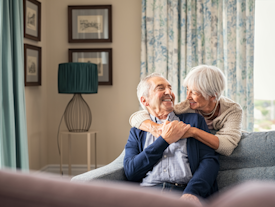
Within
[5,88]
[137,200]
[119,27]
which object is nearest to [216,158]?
[137,200]

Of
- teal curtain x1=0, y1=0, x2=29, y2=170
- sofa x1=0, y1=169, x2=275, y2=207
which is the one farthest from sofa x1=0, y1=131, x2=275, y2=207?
teal curtain x1=0, y1=0, x2=29, y2=170

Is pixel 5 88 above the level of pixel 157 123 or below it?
above

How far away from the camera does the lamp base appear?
130 inches

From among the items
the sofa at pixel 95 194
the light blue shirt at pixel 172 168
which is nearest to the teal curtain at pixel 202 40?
the light blue shirt at pixel 172 168

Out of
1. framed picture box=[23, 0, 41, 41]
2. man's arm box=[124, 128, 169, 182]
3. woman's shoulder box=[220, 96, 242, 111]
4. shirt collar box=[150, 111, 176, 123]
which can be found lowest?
man's arm box=[124, 128, 169, 182]

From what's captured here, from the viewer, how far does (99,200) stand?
1.08 ft

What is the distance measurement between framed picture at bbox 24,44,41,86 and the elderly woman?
1769mm

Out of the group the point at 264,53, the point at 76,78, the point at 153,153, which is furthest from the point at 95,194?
the point at 264,53

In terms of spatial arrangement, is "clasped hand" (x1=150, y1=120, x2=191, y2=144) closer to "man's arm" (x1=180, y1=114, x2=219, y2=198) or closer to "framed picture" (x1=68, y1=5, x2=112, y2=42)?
"man's arm" (x1=180, y1=114, x2=219, y2=198)

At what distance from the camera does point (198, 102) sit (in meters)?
1.88

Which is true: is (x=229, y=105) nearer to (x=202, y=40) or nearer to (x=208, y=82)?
(x=208, y=82)

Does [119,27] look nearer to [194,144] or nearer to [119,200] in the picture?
[194,144]

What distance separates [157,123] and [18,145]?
149cm

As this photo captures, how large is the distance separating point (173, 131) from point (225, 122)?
434 millimetres
